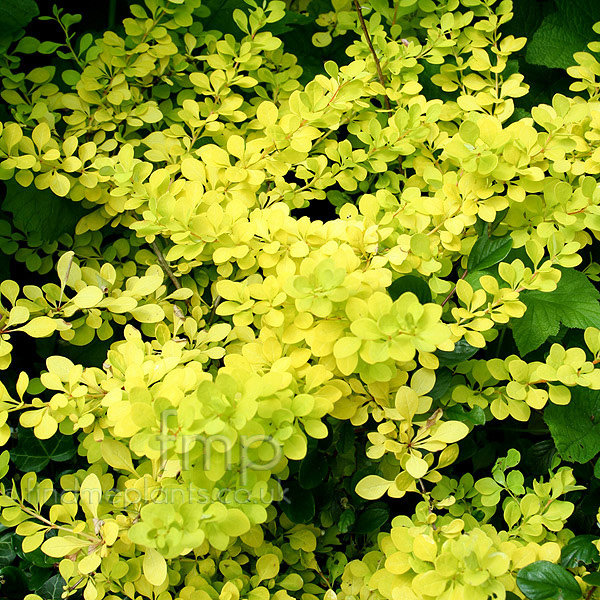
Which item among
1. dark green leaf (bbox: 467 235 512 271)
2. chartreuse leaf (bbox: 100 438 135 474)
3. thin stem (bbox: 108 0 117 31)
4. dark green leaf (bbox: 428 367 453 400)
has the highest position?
thin stem (bbox: 108 0 117 31)

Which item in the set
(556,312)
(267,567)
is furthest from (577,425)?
(267,567)

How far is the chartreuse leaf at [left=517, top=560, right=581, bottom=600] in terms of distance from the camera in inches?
32.4

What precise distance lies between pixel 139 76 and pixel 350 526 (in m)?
0.98

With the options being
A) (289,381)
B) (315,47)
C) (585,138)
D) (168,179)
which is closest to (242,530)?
(289,381)

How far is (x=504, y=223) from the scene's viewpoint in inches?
45.4

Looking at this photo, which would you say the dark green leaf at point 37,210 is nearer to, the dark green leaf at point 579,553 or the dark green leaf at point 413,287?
the dark green leaf at point 413,287

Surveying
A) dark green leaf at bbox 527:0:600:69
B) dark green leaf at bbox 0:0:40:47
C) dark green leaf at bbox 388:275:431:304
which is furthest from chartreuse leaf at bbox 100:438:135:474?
dark green leaf at bbox 527:0:600:69

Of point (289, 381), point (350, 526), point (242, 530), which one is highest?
point (289, 381)

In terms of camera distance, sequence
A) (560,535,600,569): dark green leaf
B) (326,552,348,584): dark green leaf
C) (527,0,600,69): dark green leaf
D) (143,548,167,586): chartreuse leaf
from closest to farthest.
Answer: (143,548,167,586): chartreuse leaf → (560,535,600,569): dark green leaf → (326,552,348,584): dark green leaf → (527,0,600,69): dark green leaf

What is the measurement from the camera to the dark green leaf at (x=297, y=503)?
1.00m

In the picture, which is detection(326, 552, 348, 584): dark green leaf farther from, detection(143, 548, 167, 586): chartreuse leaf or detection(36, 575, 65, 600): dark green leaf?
detection(36, 575, 65, 600): dark green leaf

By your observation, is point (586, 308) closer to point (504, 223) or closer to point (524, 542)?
point (504, 223)

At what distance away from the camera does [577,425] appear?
106 centimetres

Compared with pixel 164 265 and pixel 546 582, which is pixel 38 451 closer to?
pixel 164 265
